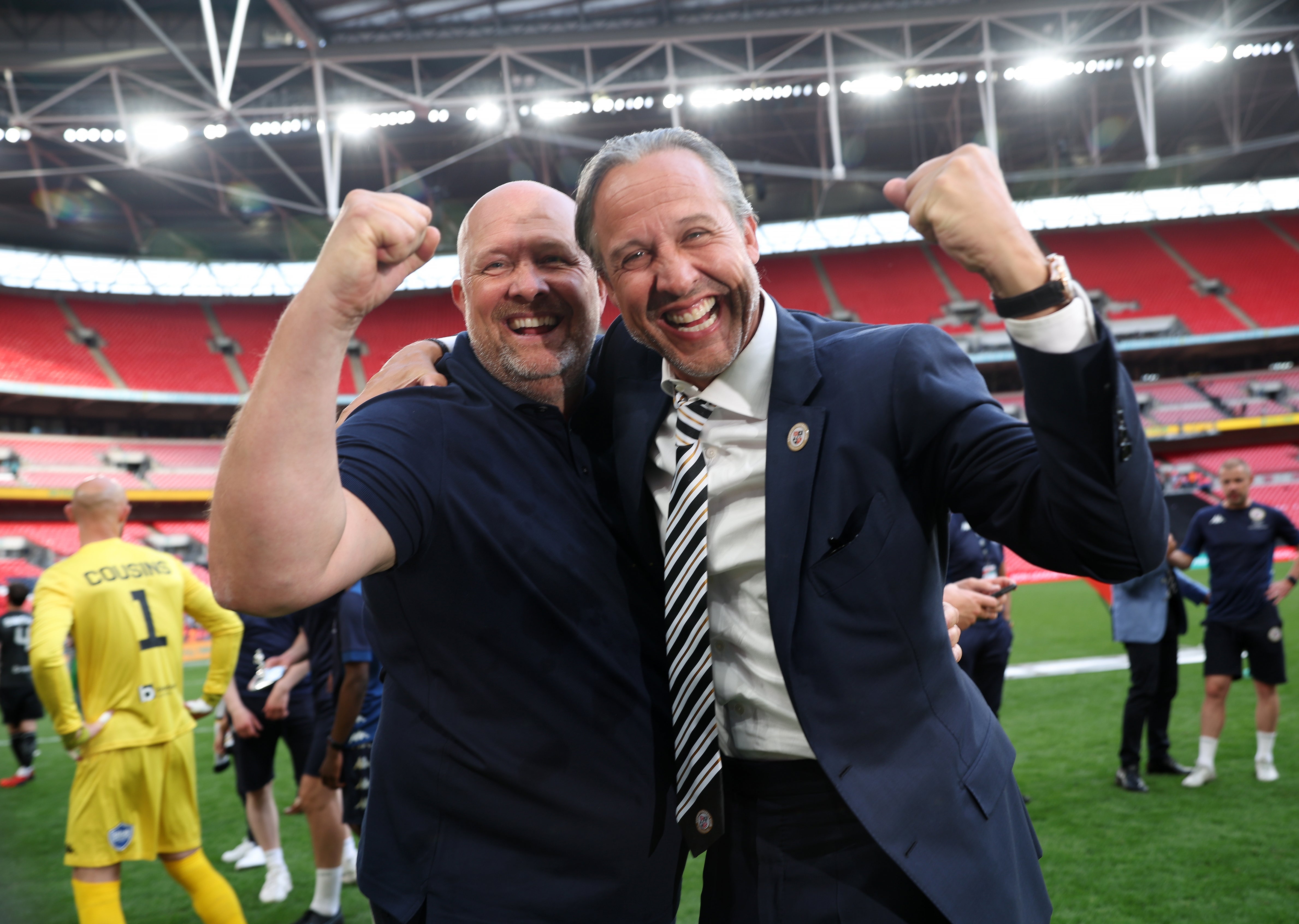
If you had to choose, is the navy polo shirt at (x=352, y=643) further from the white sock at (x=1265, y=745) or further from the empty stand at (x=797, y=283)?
the empty stand at (x=797, y=283)

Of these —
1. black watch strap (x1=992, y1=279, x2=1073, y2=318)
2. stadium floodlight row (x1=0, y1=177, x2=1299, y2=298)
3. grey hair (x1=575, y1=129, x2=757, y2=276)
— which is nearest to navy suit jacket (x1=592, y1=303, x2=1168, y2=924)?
black watch strap (x1=992, y1=279, x2=1073, y2=318)

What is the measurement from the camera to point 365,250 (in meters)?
1.24

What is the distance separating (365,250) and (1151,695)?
674 cm

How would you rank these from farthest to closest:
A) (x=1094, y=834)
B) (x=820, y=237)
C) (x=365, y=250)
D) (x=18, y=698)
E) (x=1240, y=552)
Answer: (x=820, y=237)
(x=18, y=698)
(x=1240, y=552)
(x=1094, y=834)
(x=365, y=250)

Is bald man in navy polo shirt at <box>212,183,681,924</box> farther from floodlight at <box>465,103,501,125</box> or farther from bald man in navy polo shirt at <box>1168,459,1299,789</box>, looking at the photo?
floodlight at <box>465,103,501,125</box>

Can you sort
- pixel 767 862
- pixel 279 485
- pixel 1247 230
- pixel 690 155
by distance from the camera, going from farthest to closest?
pixel 1247 230, pixel 690 155, pixel 767 862, pixel 279 485

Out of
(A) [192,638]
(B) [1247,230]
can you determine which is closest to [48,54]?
(A) [192,638]

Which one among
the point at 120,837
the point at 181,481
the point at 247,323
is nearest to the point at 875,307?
the point at 247,323

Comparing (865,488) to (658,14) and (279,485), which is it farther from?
(658,14)

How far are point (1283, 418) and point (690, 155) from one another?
3207 centimetres

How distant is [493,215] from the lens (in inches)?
81.0

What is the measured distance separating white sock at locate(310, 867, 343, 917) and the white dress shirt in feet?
13.7

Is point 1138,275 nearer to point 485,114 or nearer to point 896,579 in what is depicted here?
point 485,114

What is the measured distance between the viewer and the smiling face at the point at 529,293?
2.00 meters
